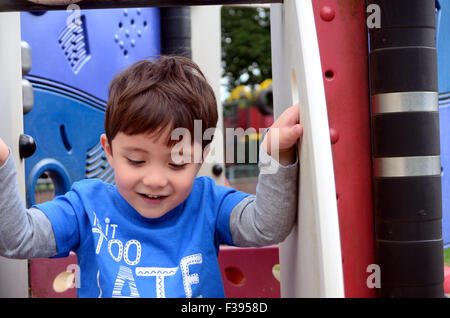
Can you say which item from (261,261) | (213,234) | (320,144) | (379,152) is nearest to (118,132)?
(213,234)

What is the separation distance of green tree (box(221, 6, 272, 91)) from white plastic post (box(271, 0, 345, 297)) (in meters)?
9.92

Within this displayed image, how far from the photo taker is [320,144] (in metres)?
0.72

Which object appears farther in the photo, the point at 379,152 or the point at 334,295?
the point at 379,152

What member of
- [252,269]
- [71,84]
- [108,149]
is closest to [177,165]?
[108,149]

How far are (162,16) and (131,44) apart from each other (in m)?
0.28

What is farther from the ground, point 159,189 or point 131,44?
point 131,44

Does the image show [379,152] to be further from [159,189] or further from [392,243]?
[159,189]

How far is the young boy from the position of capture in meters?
0.88

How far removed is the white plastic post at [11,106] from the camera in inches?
42.1

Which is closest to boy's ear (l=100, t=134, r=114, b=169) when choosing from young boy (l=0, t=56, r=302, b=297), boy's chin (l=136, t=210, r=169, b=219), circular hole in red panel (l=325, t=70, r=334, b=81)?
young boy (l=0, t=56, r=302, b=297)

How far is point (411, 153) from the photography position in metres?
0.92

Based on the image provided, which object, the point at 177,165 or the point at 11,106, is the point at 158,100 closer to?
the point at 177,165
